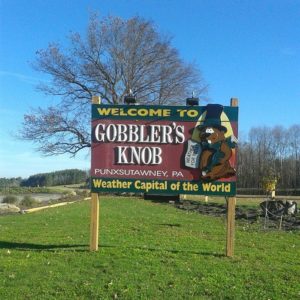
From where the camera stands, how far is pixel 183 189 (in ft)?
31.8

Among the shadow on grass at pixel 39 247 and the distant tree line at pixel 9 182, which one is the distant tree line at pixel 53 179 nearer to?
the distant tree line at pixel 9 182

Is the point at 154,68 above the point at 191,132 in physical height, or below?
above

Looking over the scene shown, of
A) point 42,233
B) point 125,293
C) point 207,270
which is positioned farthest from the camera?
point 42,233

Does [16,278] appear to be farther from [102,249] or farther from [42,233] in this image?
[42,233]

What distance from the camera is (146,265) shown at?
8.31 m

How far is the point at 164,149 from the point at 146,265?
7.97ft

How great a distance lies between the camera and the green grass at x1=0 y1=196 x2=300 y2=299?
6859 mm

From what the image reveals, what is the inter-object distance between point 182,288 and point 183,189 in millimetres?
2955

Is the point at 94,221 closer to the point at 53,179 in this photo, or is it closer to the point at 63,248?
the point at 63,248

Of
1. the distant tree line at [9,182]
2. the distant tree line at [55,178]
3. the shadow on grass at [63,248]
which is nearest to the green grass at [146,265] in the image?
the shadow on grass at [63,248]

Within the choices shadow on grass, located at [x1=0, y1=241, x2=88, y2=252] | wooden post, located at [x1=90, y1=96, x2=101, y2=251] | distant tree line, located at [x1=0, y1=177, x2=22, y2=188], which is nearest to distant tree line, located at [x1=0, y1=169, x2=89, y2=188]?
distant tree line, located at [x1=0, y1=177, x2=22, y2=188]

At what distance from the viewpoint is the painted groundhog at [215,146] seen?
955 centimetres

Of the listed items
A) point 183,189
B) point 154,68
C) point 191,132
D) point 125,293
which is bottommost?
point 125,293

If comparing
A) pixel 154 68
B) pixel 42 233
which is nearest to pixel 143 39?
pixel 154 68
